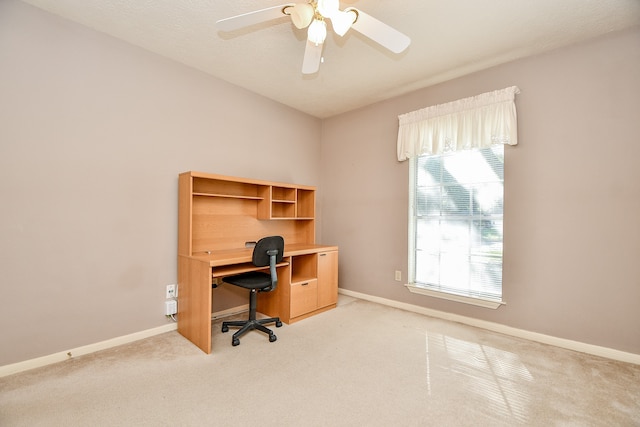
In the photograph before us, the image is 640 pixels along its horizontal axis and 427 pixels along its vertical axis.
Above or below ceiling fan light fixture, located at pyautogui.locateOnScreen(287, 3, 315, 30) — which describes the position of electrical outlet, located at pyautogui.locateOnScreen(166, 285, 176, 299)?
below

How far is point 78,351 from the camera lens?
88.0 inches

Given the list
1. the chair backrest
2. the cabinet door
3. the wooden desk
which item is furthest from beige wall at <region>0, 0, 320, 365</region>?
the cabinet door

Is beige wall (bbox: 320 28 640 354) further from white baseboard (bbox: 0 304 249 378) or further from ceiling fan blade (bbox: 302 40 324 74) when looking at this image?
white baseboard (bbox: 0 304 249 378)

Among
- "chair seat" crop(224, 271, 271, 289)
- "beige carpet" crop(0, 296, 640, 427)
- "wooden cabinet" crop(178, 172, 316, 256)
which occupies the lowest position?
"beige carpet" crop(0, 296, 640, 427)

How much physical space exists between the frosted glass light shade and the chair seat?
203 cm

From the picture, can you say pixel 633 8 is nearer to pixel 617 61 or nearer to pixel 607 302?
pixel 617 61

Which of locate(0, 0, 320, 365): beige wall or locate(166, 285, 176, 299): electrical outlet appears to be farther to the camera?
locate(166, 285, 176, 299): electrical outlet

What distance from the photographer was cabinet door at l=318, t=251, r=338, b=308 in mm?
3295

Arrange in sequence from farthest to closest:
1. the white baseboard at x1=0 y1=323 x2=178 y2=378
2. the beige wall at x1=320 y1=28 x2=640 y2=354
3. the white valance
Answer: the white valance
the beige wall at x1=320 y1=28 x2=640 y2=354
the white baseboard at x1=0 y1=323 x2=178 y2=378

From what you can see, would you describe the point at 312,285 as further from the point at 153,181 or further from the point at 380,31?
the point at 380,31

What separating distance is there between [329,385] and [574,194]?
2.58 m

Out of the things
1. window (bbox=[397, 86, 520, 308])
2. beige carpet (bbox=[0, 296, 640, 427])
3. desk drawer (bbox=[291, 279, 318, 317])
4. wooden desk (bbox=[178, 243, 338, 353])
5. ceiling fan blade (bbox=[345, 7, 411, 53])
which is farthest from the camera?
desk drawer (bbox=[291, 279, 318, 317])

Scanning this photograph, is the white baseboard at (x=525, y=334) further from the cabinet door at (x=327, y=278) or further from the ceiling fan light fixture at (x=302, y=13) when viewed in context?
the ceiling fan light fixture at (x=302, y=13)

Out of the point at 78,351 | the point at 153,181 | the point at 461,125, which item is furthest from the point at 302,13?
the point at 78,351
